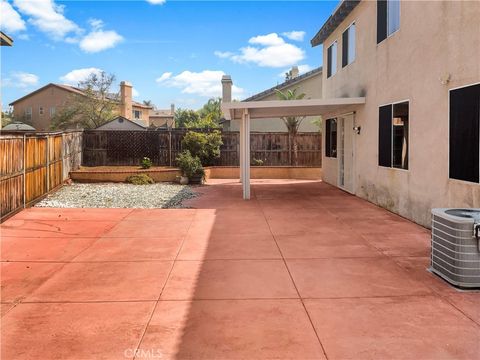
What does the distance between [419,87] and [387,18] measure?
262cm

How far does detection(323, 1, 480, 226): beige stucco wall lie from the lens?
7.00m

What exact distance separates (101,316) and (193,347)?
1.20m

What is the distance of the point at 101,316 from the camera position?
4277mm

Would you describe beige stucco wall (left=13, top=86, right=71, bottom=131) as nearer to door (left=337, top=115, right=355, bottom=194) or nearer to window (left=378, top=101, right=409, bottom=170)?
door (left=337, top=115, right=355, bottom=194)

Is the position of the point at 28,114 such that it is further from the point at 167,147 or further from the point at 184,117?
the point at 167,147

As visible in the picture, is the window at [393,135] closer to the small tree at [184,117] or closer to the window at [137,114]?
the small tree at [184,117]

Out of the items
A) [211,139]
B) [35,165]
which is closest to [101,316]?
[35,165]

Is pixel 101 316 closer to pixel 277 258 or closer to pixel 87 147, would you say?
pixel 277 258

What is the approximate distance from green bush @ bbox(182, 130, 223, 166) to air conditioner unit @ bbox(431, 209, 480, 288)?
553 inches

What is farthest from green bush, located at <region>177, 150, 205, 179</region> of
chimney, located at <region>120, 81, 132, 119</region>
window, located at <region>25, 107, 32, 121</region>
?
window, located at <region>25, 107, 32, 121</region>

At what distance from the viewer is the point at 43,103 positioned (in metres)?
45.5

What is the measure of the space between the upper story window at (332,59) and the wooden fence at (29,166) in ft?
32.3

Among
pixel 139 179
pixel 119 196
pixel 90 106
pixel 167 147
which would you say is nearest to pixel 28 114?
pixel 90 106

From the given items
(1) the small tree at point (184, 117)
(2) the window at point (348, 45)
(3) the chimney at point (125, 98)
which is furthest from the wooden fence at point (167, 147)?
(1) the small tree at point (184, 117)
